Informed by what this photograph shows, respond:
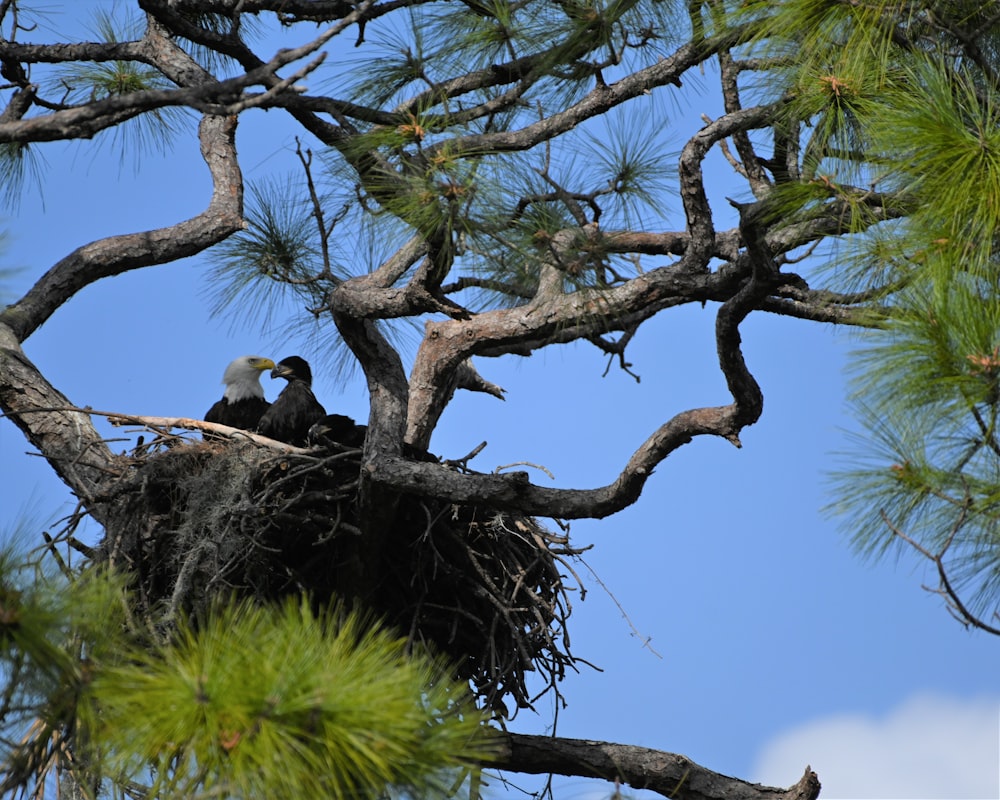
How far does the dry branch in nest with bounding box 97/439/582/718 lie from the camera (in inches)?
171

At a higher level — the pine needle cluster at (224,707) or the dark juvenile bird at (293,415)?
the dark juvenile bird at (293,415)

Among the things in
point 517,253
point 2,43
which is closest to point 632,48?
point 517,253

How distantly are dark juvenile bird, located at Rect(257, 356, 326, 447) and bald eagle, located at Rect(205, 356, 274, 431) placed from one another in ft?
1.37

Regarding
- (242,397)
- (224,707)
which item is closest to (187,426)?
(242,397)

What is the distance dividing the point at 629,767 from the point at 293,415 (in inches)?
83.1

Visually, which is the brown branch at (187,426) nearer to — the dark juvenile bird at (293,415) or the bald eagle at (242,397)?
the dark juvenile bird at (293,415)

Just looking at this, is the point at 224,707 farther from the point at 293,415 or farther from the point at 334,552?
the point at 293,415

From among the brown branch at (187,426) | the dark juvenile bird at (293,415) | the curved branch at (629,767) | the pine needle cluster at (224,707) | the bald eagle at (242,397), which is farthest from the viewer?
the bald eagle at (242,397)

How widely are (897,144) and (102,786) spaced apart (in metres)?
2.57

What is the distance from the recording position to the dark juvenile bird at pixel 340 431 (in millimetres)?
4777

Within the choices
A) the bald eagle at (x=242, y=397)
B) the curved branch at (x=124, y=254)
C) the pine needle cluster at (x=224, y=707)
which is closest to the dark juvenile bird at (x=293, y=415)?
the bald eagle at (x=242, y=397)

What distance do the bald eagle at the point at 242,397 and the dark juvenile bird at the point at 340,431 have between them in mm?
1179

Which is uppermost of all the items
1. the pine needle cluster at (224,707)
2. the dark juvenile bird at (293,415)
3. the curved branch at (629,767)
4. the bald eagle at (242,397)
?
the bald eagle at (242,397)

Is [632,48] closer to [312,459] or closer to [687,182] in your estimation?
[687,182]
